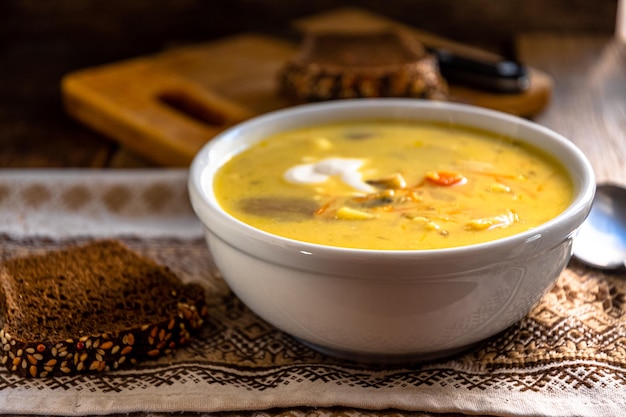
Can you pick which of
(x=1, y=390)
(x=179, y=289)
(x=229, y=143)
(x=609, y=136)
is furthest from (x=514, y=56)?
(x=1, y=390)

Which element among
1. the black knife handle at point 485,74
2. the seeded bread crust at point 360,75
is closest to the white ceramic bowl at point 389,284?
the seeded bread crust at point 360,75

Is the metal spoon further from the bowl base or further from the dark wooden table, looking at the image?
the bowl base

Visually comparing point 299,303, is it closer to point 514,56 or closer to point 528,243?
point 528,243

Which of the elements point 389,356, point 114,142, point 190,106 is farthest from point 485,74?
point 389,356

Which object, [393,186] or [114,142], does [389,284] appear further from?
[114,142]

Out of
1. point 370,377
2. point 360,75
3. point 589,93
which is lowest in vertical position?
point 589,93

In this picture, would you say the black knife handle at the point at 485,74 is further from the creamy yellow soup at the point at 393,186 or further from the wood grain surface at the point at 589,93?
the creamy yellow soup at the point at 393,186
